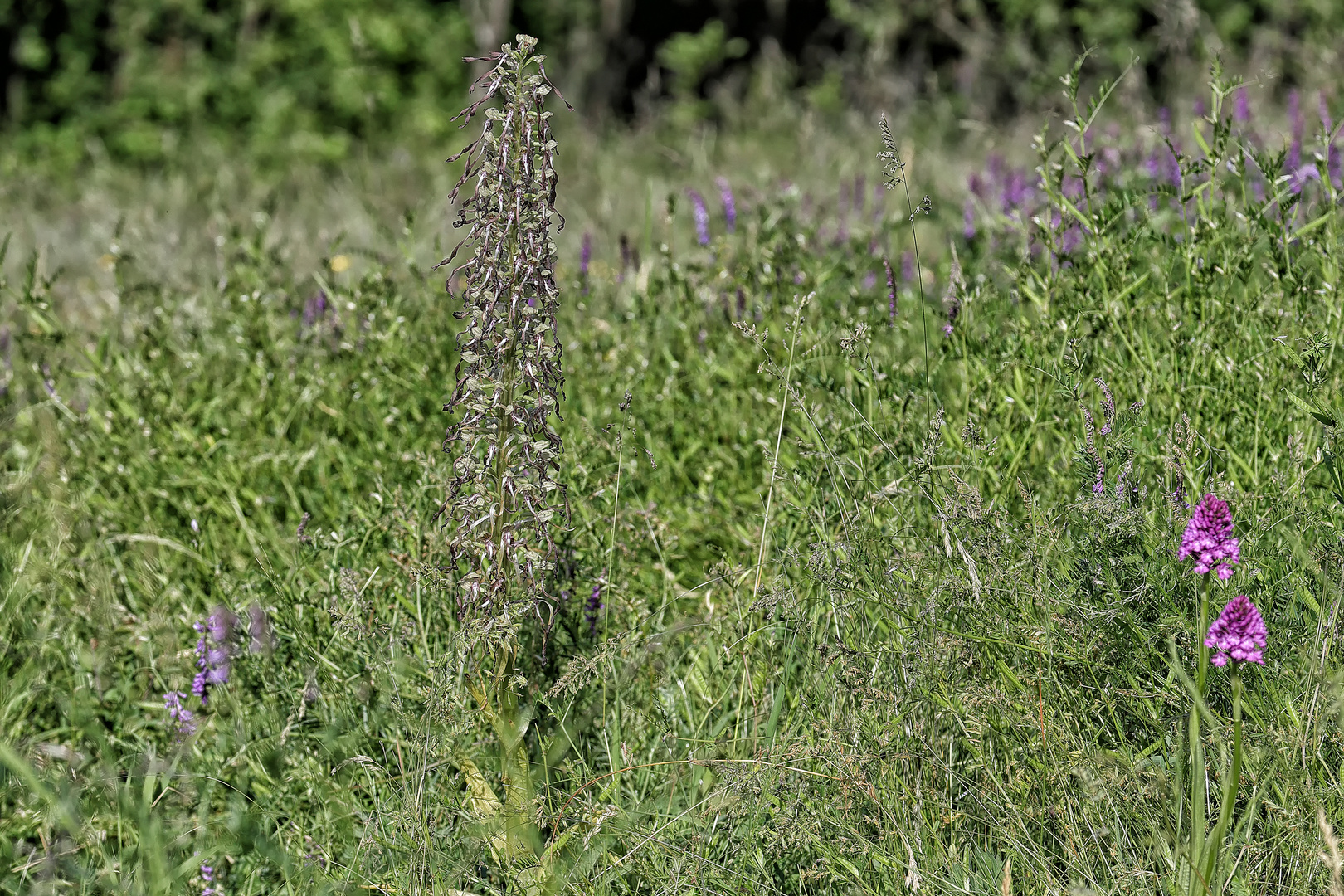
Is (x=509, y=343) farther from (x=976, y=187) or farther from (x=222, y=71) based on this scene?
(x=222, y=71)

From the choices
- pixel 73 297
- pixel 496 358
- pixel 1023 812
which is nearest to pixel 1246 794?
pixel 1023 812

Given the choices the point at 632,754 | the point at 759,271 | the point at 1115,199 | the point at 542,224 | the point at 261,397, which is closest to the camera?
the point at 542,224

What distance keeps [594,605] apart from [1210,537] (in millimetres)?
1093

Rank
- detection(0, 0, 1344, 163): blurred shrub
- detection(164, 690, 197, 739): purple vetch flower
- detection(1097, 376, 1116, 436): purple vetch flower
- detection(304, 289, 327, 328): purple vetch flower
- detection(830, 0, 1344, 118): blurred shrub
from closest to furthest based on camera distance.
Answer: detection(1097, 376, 1116, 436): purple vetch flower
detection(164, 690, 197, 739): purple vetch flower
detection(304, 289, 327, 328): purple vetch flower
detection(830, 0, 1344, 118): blurred shrub
detection(0, 0, 1344, 163): blurred shrub

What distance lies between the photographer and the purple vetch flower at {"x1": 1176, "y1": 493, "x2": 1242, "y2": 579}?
164 cm

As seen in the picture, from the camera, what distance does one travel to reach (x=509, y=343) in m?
1.88

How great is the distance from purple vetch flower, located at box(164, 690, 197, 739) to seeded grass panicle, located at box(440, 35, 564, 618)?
0.69 m

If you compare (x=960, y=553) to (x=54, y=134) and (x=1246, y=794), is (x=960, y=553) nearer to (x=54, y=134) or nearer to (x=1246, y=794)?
(x=1246, y=794)

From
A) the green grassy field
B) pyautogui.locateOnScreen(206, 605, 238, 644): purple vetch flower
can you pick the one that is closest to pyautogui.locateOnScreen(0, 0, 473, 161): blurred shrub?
the green grassy field

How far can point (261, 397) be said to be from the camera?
131 inches

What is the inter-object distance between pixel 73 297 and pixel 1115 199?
4.32 meters

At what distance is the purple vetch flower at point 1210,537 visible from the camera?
1636 mm

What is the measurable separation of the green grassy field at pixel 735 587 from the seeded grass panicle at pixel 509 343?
0.43 feet

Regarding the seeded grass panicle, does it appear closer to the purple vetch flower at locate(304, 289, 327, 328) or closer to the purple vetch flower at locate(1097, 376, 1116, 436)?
the purple vetch flower at locate(1097, 376, 1116, 436)
